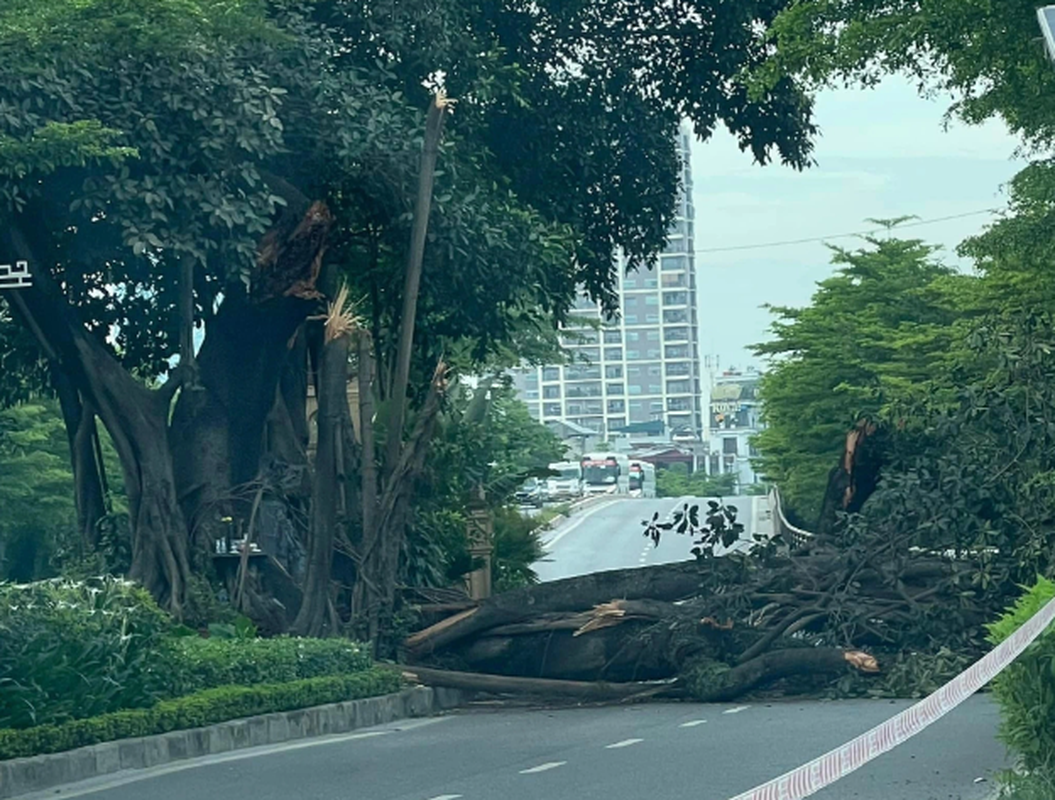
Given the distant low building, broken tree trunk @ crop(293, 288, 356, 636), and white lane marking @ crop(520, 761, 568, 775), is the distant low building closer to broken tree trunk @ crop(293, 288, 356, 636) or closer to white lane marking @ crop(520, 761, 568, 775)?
broken tree trunk @ crop(293, 288, 356, 636)

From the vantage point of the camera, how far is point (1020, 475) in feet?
63.6

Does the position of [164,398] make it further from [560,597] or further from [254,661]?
[254,661]

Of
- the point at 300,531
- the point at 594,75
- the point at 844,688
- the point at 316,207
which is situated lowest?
the point at 844,688

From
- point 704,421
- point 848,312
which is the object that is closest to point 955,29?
point 848,312

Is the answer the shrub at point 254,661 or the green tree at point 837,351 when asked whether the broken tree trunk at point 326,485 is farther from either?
the green tree at point 837,351

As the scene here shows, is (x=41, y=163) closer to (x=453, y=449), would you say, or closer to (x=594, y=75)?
(x=594, y=75)

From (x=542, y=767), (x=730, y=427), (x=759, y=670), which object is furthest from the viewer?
(x=730, y=427)

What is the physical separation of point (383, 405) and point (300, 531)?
13.1 feet

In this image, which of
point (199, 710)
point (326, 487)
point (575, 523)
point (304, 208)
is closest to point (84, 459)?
point (326, 487)

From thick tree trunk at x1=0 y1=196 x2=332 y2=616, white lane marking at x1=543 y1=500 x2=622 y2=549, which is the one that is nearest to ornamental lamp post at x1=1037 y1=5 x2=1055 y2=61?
thick tree trunk at x1=0 y1=196 x2=332 y2=616

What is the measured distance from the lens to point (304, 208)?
66.9ft

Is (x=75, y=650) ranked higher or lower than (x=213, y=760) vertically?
higher

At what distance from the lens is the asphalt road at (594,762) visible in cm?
1116

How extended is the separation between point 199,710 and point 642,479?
370ft
